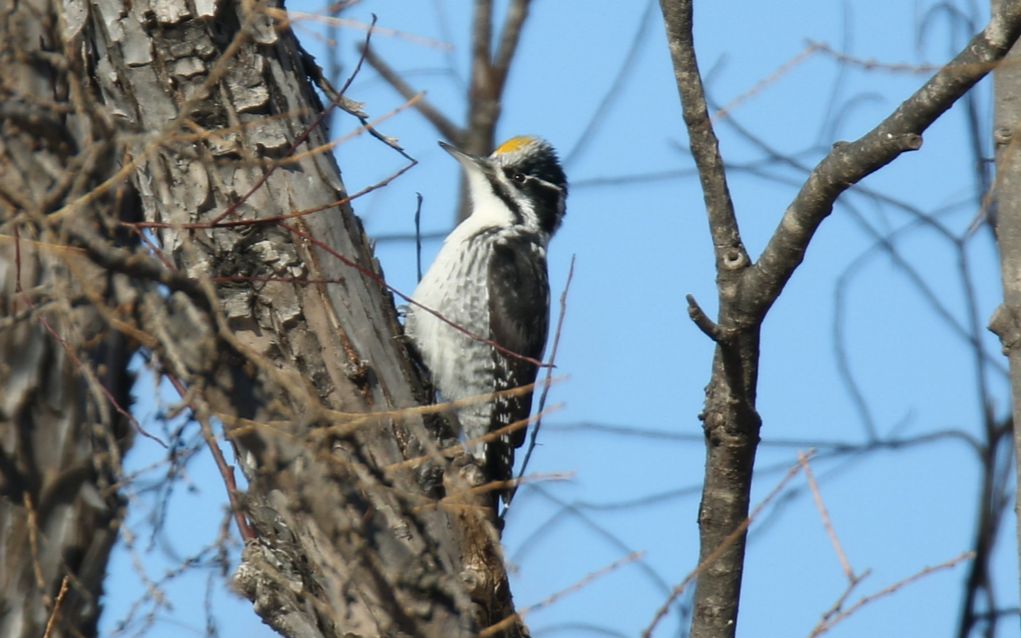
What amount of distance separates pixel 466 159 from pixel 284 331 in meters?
2.16

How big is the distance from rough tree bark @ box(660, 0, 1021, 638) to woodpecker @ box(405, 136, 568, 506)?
6.00 ft

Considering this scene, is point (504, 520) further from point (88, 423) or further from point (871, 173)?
point (871, 173)

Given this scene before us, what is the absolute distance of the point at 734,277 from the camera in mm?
Result: 2771

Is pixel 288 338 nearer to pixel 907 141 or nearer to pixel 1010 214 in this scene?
pixel 907 141

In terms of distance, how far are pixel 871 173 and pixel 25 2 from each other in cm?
305

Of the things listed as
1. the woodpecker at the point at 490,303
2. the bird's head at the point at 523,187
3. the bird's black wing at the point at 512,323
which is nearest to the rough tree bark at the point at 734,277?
the woodpecker at the point at 490,303

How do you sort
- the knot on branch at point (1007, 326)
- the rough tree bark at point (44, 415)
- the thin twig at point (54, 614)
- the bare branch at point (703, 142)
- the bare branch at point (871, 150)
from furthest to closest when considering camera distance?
the rough tree bark at point (44, 415) → the thin twig at point (54, 614) → the bare branch at point (703, 142) → the knot on branch at point (1007, 326) → the bare branch at point (871, 150)

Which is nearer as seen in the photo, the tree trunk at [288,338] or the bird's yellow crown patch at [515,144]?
the tree trunk at [288,338]

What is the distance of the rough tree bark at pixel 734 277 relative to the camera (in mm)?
2596

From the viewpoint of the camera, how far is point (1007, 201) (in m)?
2.70

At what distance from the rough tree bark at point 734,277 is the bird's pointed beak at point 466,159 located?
2.44 meters

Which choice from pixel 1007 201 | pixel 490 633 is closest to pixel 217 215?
pixel 490 633

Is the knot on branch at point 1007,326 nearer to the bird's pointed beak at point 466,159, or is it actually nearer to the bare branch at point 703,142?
the bare branch at point 703,142

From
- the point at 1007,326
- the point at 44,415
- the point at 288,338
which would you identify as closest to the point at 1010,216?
the point at 1007,326
